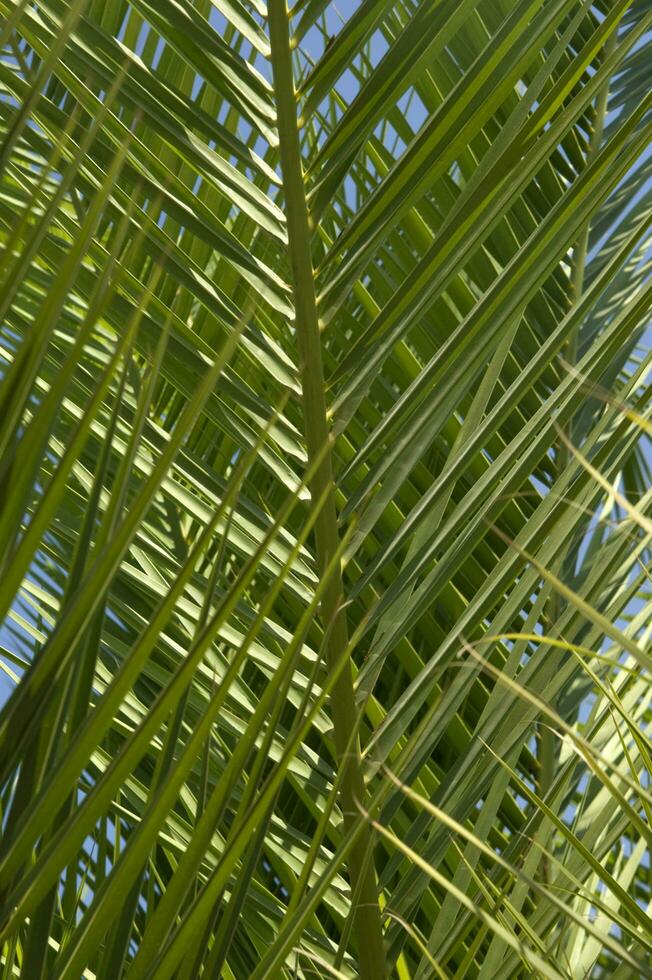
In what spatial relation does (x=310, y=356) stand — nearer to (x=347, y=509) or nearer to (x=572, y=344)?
(x=347, y=509)

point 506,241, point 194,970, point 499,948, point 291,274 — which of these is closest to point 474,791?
point 499,948

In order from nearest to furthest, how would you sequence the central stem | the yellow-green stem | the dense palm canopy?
the dense palm canopy, the central stem, the yellow-green stem

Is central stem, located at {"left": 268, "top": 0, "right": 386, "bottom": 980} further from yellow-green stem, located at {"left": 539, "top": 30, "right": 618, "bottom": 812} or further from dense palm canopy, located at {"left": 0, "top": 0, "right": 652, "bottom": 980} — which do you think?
yellow-green stem, located at {"left": 539, "top": 30, "right": 618, "bottom": 812}

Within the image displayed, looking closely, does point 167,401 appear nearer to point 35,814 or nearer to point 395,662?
point 395,662

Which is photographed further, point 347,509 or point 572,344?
point 572,344

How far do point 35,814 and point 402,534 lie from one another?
32 cm

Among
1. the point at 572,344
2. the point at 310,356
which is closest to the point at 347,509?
the point at 310,356

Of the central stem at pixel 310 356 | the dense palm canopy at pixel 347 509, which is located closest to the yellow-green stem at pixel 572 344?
the dense palm canopy at pixel 347 509

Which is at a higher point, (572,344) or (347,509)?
(572,344)

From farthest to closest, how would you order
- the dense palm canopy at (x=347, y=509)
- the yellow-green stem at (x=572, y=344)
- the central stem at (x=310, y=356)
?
the yellow-green stem at (x=572, y=344), the central stem at (x=310, y=356), the dense palm canopy at (x=347, y=509)

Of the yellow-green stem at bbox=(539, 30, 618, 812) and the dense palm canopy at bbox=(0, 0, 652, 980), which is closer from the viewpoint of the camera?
the dense palm canopy at bbox=(0, 0, 652, 980)

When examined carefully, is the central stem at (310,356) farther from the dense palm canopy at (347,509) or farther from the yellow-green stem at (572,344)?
the yellow-green stem at (572,344)

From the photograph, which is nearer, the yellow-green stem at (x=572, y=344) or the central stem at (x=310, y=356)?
the central stem at (x=310, y=356)

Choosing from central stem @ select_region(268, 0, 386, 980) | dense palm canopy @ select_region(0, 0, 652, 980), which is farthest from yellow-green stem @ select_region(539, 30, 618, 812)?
central stem @ select_region(268, 0, 386, 980)
